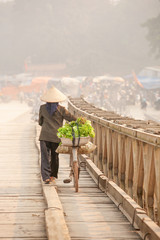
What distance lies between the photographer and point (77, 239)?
13.8 feet

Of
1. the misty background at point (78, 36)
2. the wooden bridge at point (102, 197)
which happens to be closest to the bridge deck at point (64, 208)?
the wooden bridge at point (102, 197)

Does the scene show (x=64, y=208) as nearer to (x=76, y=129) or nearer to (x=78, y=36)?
(x=76, y=129)

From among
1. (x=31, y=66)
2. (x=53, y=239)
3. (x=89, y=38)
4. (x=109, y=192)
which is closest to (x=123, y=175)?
(x=109, y=192)

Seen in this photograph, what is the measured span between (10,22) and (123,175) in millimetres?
90542

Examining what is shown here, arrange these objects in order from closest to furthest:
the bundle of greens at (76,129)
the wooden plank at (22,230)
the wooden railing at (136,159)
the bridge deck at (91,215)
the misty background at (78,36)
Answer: the wooden plank at (22,230)
the bridge deck at (91,215)
the wooden railing at (136,159)
the bundle of greens at (76,129)
the misty background at (78,36)

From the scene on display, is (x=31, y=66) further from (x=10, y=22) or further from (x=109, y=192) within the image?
(x=109, y=192)

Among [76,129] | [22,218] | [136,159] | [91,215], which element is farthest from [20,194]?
[136,159]

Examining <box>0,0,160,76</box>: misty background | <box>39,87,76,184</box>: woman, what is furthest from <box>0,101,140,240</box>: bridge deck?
<box>0,0,160,76</box>: misty background

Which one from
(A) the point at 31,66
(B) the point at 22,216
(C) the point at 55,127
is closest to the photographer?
(B) the point at 22,216

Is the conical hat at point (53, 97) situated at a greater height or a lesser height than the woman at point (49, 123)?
greater

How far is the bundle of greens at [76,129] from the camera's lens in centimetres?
600

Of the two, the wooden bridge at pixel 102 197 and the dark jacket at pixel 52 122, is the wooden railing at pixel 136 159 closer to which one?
the wooden bridge at pixel 102 197

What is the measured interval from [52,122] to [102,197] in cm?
126

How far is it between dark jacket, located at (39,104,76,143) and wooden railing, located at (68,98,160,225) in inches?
25.8
